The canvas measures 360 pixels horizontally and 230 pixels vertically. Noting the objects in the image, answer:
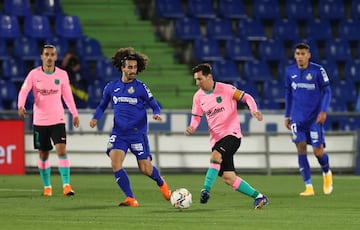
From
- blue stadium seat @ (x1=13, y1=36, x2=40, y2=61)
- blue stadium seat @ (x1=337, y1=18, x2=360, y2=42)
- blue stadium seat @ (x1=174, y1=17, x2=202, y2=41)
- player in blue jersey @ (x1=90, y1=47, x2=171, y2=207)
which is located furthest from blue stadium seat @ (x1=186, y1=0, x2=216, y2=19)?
player in blue jersey @ (x1=90, y1=47, x2=171, y2=207)

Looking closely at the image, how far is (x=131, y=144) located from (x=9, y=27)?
13.3 meters

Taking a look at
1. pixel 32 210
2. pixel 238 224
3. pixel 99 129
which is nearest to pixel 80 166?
pixel 99 129

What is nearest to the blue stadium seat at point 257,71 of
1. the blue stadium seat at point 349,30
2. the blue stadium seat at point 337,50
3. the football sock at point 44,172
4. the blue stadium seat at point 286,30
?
the blue stadium seat at point 286,30

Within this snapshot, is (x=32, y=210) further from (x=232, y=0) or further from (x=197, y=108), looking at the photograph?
(x=232, y=0)

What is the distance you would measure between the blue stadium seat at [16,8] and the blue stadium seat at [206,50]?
4.26 metres

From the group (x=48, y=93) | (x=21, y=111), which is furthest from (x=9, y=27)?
(x=21, y=111)

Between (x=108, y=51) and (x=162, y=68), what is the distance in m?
1.43

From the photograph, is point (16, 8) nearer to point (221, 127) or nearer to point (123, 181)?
point (123, 181)

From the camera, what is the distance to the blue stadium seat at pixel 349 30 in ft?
102

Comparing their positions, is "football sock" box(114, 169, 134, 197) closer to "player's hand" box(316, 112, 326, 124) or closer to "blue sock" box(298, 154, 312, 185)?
"player's hand" box(316, 112, 326, 124)

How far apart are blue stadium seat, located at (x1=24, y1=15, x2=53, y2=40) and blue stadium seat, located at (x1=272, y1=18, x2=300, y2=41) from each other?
6195 mm

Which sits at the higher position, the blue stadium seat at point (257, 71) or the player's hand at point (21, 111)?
the player's hand at point (21, 111)

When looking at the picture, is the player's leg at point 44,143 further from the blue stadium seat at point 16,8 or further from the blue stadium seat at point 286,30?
the blue stadium seat at point 286,30

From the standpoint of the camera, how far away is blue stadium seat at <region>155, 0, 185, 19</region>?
29.9 m
